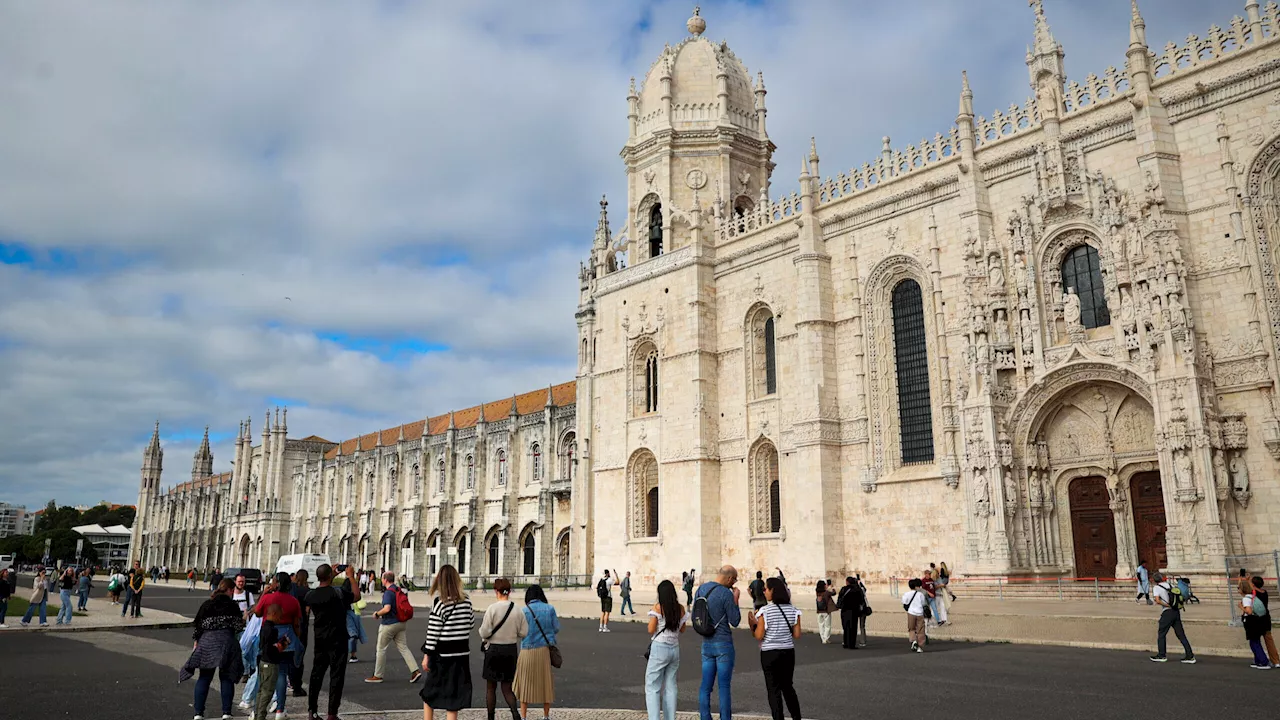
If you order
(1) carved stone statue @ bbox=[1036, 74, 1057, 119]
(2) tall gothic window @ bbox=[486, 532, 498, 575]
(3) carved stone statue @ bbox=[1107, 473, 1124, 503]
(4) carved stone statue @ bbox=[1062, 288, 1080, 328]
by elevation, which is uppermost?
(1) carved stone statue @ bbox=[1036, 74, 1057, 119]

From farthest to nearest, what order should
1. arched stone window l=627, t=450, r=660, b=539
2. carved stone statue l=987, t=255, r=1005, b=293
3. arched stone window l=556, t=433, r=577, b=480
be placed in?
arched stone window l=556, t=433, r=577, b=480 → arched stone window l=627, t=450, r=660, b=539 → carved stone statue l=987, t=255, r=1005, b=293

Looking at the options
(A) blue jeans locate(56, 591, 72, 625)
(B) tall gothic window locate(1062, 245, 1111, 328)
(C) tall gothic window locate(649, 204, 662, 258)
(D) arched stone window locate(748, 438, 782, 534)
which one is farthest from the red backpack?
(C) tall gothic window locate(649, 204, 662, 258)

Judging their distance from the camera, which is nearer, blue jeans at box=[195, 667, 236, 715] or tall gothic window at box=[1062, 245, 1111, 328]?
blue jeans at box=[195, 667, 236, 715]

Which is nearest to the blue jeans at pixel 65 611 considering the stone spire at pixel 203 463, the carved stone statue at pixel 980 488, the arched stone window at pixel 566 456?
the carved stone statue at pixel 980 488

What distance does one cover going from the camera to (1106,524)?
24.3 m

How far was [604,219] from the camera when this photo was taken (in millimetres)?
44062

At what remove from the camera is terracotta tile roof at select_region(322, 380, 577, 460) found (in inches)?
2271

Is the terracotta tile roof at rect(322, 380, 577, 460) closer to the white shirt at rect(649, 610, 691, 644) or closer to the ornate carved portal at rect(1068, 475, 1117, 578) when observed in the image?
the ornate carved portal at rect(1068, 475, 1117, 578)

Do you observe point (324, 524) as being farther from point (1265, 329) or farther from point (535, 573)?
point (1265, 329)

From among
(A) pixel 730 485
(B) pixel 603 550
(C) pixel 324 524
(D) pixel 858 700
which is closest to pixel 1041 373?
(A) pixel 730 485

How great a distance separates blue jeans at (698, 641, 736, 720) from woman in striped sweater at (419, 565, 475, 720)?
2243 mm

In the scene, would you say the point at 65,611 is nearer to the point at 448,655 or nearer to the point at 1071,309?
the point at 448,655

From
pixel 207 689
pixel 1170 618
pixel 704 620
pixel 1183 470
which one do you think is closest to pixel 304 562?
pixel 207 689

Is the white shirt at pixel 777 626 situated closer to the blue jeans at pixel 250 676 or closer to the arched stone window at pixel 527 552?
the blue jeans at pixel 250 676
